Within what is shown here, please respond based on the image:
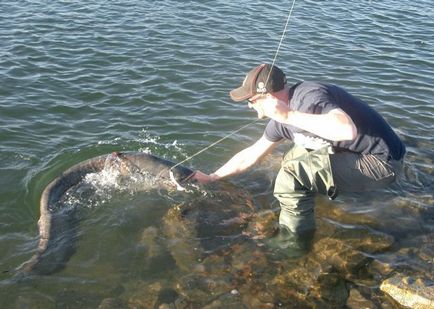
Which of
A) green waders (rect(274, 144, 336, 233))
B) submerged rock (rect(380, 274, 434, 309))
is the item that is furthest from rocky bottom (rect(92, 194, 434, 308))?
green waders (rect(274, 144, 336, 233))

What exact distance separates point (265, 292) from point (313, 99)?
244 centimetres

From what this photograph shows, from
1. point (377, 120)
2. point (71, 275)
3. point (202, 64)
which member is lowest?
point (71, 275)

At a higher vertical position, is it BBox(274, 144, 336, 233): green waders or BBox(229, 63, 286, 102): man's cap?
BBox(229, 63, 286, 102): man's cap

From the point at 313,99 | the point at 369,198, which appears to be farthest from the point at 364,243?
the point at 313,99

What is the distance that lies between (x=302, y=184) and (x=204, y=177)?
190 centimetres

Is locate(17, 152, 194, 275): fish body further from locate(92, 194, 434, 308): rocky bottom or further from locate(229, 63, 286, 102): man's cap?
locate(229, 63, 286, 102): man's cap

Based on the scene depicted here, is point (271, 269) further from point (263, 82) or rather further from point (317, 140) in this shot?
point (263, 82)

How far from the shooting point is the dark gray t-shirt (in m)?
5.61

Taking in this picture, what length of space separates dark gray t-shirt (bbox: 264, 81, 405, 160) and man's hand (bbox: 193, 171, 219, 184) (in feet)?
5.28

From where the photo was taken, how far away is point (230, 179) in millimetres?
8688

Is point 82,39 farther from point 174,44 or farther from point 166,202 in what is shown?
point 166,202

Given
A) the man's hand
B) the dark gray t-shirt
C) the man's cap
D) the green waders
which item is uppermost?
the man's cap

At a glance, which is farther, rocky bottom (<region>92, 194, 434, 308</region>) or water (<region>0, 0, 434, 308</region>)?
water (<region>0, 0, 434, 308</region>)

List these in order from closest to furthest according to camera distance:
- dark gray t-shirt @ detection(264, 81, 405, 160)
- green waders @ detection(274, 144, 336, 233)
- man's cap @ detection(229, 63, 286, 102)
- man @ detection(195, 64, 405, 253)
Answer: man @ detection(195, 64, 405, 253)
man's cap @ detection(229, 63, 286, 102)
dark gray t-shirt @ detection(264, 81, 405, 160)
green waders @ detection(274, 144, 336, 233)
